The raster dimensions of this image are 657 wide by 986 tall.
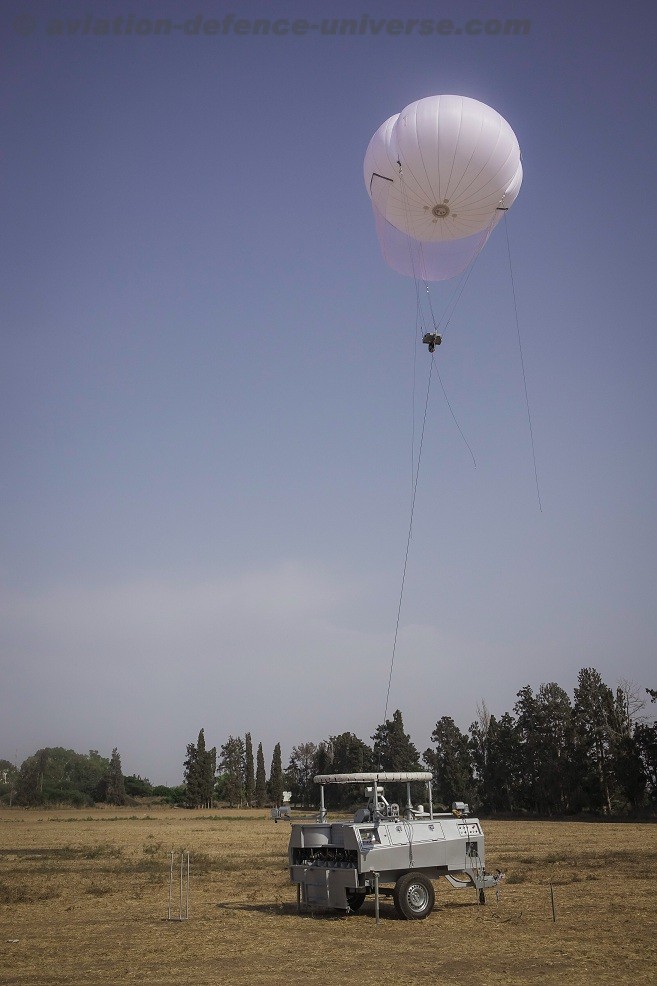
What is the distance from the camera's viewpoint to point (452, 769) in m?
77.7

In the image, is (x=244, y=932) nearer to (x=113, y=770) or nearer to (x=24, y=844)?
(x=24, y=844)

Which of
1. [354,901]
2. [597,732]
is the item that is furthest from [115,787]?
[354,901]

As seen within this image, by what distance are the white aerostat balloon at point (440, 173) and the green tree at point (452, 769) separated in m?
63.2

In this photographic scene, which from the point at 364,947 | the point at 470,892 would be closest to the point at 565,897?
the point at 470,892

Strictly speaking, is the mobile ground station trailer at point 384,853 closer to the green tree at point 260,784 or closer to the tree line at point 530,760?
the tree line at point 530,760

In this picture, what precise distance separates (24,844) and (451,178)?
34.9 meters

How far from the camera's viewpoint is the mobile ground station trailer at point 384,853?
1392 cm

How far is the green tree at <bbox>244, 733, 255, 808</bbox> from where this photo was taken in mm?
108875

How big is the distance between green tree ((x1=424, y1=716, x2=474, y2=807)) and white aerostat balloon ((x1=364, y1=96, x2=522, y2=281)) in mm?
63218

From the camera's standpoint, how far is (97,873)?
77.3 ft

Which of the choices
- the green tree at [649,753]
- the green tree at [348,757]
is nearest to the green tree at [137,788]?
the green tree at [348,757]

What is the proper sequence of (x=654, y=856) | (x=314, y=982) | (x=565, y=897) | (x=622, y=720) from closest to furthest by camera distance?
(x=314, y=982), (x=565, y=897), (x=654, y=856), (x=622, y=720)

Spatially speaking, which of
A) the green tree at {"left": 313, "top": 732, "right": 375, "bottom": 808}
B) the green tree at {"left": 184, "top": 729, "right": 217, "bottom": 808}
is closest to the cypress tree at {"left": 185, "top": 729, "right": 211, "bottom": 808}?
the green tree at {"left": 184, "top": 729, "right": 217, "bottom": 808}

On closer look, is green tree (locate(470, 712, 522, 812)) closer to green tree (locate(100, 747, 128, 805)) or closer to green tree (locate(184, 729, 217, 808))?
green tree (locate(184, 729, 217, 808))
